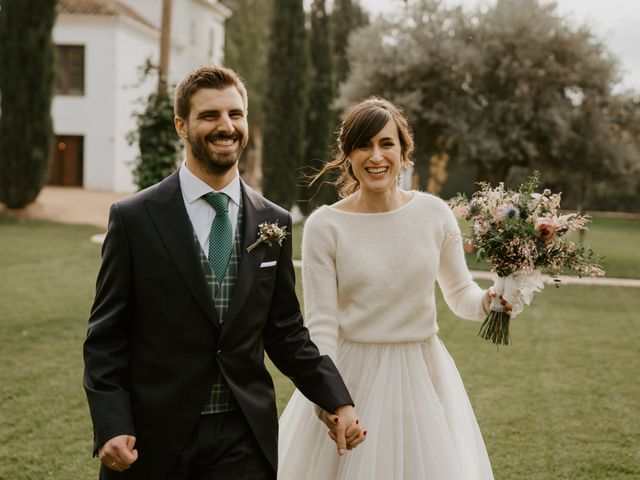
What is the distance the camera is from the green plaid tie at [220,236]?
273cm

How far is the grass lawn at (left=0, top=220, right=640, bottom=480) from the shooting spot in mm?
5234

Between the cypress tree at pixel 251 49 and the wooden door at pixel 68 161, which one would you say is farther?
the cypress tree at pixel 251 49

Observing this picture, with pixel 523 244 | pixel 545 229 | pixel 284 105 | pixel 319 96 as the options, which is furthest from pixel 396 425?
pixel 319 96

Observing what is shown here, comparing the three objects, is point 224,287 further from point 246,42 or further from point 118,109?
point 246,42

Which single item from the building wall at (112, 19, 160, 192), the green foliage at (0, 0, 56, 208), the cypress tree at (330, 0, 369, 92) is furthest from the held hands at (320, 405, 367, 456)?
the cypress tree at (330, 0, 369, 92)

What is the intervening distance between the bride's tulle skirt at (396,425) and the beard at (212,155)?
1137 mm

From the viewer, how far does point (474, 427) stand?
3557 millimetres

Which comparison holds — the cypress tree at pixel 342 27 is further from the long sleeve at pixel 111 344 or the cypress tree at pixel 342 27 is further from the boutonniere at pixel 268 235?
the long sleeve at pixel 111 344

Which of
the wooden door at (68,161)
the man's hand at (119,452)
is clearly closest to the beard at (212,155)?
the man's hand at (119,452)

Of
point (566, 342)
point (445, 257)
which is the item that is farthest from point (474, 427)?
point (566, 342)

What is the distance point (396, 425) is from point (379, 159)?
1126 mm

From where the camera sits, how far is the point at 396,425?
3346mm

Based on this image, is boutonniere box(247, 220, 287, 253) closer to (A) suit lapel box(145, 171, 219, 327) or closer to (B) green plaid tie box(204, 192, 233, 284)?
(B) green plaid tie box(204, 192, 233, 284)

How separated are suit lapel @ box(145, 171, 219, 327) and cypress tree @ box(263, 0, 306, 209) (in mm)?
22843
